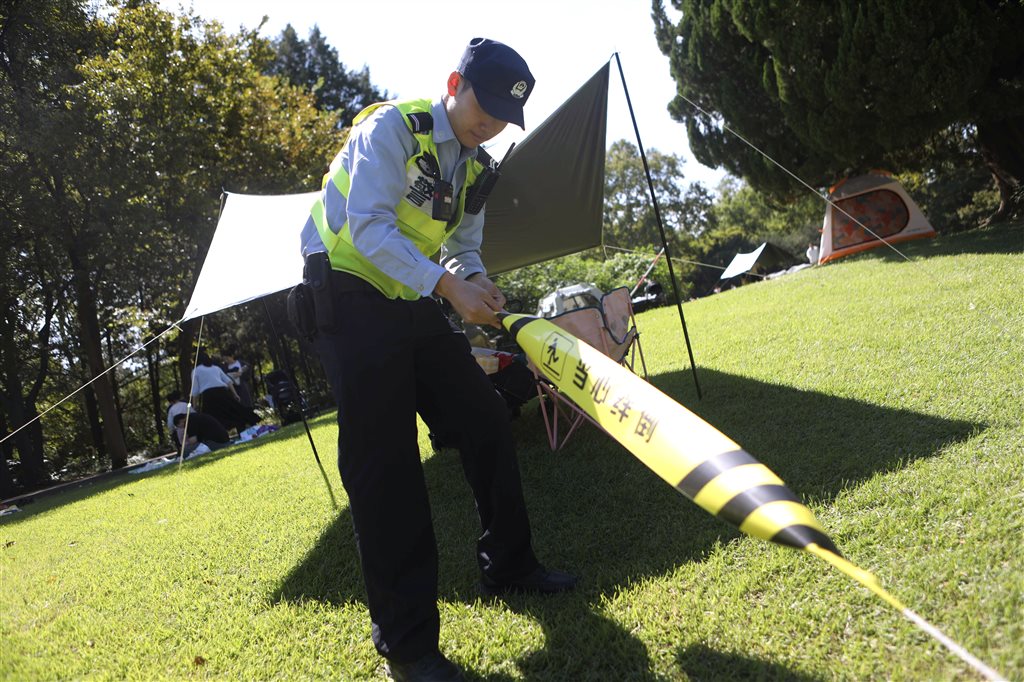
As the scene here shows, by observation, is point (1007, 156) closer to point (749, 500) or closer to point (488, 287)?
point (488, 287)

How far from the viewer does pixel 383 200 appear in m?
1.96

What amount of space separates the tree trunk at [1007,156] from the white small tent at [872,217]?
1.45 meters

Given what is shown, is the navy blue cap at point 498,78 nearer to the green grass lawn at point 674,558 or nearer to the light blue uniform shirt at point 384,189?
the light blue uniform shirt at point 384,189

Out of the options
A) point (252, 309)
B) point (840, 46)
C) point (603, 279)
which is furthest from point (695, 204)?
point (840, 46)

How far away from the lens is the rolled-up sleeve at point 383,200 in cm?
191

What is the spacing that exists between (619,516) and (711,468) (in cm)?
158

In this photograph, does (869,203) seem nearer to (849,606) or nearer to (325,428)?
(325,428)

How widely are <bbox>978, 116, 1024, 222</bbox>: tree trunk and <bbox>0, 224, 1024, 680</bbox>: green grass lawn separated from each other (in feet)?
24.1

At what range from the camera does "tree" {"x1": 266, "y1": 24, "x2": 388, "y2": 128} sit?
27.4 metres

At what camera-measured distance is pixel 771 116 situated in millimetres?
11430

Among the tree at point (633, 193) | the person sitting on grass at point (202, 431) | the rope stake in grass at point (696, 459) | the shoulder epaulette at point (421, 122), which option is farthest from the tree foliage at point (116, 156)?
the tree at point (633, 193)

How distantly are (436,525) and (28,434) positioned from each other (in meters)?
14.5

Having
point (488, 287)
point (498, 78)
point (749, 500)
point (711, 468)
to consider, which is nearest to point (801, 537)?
point (749, 500)

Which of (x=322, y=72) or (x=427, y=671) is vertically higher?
(x=322, y=72)
